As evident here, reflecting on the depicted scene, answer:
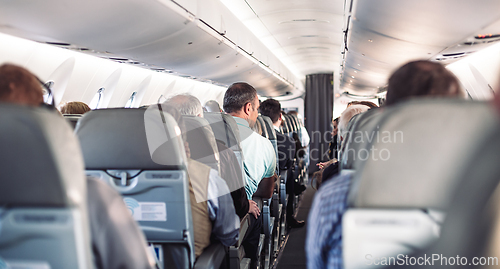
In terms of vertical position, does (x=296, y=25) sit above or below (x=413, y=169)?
above

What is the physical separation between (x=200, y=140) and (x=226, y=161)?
0.41 metres

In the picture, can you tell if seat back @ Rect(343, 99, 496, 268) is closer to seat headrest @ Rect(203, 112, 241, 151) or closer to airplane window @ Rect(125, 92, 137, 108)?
seat headrest @ Rect(203, 112, 241, 151)

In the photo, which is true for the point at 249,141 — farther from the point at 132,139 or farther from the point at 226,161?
the point at 132,139

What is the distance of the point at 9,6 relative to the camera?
2.74 m

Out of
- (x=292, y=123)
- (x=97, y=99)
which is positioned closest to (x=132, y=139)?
(x=97, y=99)

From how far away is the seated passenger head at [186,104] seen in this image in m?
2.69

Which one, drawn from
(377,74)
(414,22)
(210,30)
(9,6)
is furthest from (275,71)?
(9,6)

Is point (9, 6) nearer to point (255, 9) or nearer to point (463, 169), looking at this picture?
point (463, 169)

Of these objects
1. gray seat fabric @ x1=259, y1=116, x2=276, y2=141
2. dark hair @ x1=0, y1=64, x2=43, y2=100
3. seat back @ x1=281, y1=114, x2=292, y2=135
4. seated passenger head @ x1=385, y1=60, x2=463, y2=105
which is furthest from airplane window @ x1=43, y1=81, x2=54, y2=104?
seat back @ x1=281, y1=114, x2=292, y2=135

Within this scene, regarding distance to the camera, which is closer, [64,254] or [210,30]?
[64,254]

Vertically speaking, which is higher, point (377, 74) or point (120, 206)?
point (377, 74)

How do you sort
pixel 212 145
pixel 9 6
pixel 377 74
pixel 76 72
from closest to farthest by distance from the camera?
pixel 212 145 < pixel 9 6 < pixel 76 72 < pixel 377 74

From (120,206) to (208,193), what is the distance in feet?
3.20

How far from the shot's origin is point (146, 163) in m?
1.80
